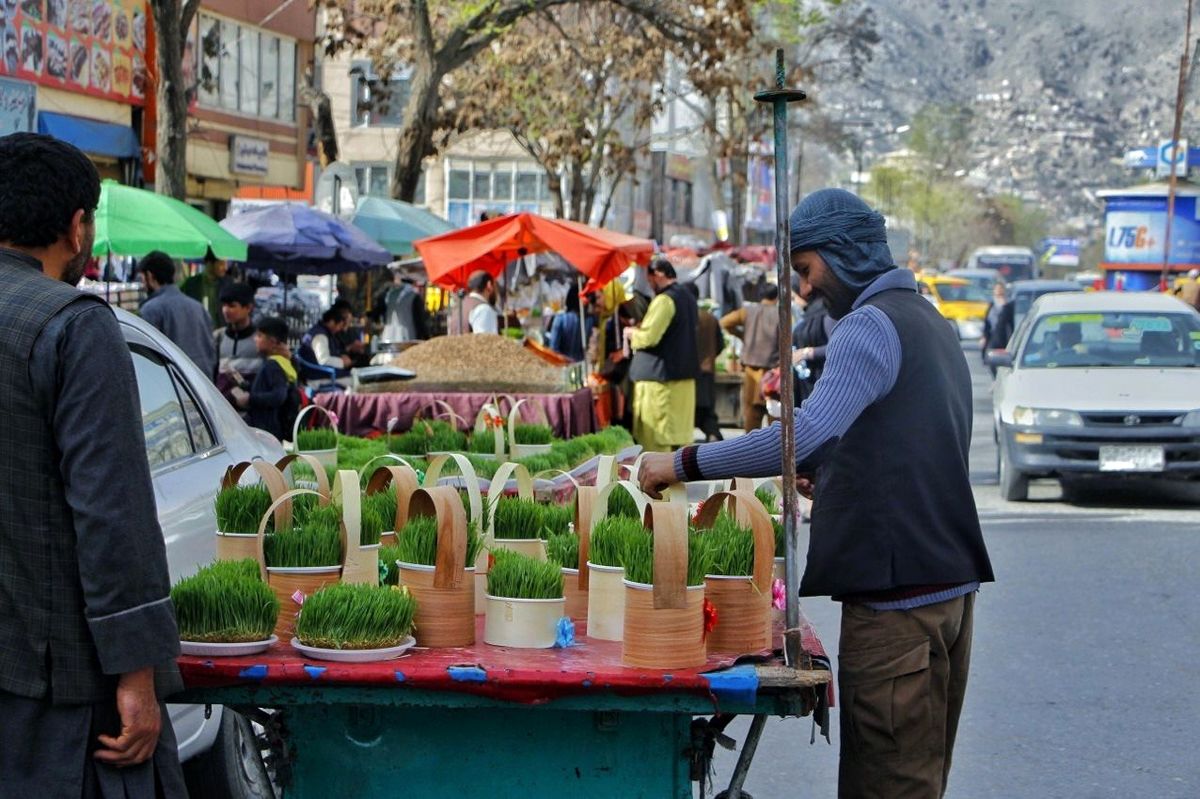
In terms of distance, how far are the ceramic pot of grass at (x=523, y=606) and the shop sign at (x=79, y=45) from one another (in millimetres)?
16793

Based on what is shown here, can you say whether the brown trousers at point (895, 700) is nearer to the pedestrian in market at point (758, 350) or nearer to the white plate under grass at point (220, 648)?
the white plate under grass at point (220, 648)

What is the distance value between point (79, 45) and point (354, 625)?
1963 cm

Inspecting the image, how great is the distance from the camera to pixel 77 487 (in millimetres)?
3139

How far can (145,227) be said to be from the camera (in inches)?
535

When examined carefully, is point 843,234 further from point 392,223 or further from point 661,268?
point 392,223

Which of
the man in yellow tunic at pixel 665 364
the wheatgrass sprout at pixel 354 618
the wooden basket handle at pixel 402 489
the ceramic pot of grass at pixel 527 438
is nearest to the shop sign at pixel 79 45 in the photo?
the man in yellow tunic at pixel 665 364

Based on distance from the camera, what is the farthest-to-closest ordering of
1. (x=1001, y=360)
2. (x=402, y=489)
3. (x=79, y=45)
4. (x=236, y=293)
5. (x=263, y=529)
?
1. (x=79, y=45)
2. (x=1001, y=360)
3. (x=236, y=293)
4. (x=402, y=489)
5. (x=263, y=529)

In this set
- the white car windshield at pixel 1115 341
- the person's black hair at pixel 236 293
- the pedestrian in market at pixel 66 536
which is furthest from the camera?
the white car windshield at pixel 1115 341

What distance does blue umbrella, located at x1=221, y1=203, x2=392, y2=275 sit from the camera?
58.6 ft

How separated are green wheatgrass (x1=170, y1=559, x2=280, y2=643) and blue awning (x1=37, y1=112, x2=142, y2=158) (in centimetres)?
1749

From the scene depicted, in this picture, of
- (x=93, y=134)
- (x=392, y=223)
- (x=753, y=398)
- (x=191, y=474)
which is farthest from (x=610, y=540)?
(x=93, y=134)

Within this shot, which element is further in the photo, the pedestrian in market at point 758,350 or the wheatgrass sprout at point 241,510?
the pedestrian in market at point 758,350

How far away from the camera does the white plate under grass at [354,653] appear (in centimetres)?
377

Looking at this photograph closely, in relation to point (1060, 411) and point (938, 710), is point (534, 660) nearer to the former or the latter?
point (938, 710)
